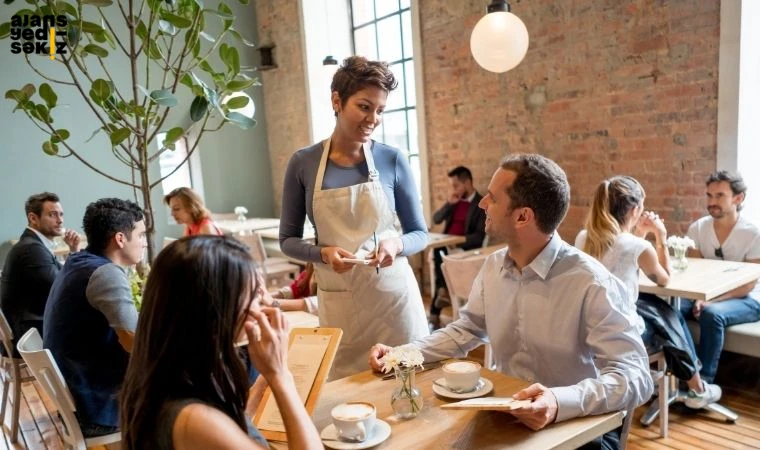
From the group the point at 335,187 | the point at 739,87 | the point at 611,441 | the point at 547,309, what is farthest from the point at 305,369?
the point at 739,87

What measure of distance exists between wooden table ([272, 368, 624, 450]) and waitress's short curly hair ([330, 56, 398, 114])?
1.00 m

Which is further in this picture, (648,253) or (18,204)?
(18,204)

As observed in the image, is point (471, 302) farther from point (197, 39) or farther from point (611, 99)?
point (611, 99)

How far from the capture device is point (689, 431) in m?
2.96

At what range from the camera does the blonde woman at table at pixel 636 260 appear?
278 centimetres

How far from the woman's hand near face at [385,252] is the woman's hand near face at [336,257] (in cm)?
8

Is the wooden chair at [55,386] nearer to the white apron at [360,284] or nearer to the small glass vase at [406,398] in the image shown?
the white apron at [360,284]

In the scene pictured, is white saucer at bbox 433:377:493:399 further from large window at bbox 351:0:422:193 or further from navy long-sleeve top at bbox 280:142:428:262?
large window at bbox 351:0:422:193

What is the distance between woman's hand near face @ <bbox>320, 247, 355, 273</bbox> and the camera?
1.92m

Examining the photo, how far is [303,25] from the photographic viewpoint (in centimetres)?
716

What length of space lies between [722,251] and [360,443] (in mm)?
3129

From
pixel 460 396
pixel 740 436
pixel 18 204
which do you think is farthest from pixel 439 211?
pixel 18 204

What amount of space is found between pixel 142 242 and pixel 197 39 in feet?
2.86

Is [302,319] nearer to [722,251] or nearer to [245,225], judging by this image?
[722,251]
